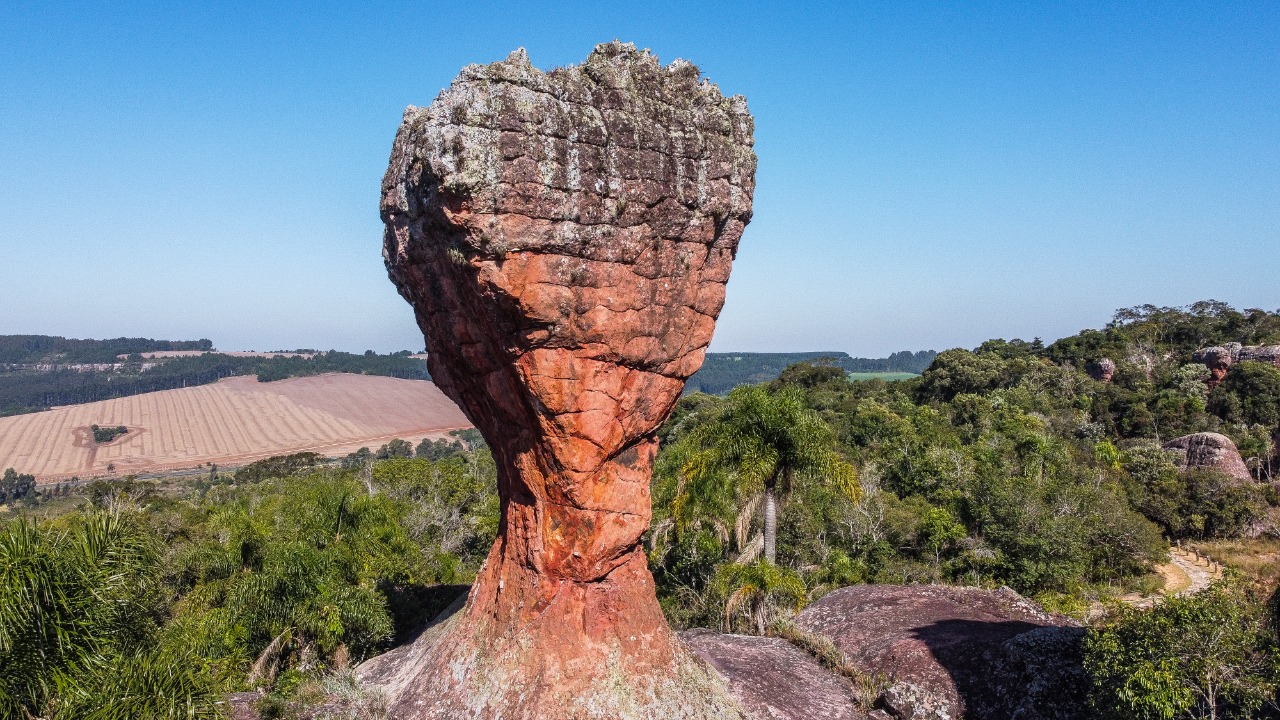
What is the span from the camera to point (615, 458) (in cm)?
1185

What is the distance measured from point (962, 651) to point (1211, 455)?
120ft

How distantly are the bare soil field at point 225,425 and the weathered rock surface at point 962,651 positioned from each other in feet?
306

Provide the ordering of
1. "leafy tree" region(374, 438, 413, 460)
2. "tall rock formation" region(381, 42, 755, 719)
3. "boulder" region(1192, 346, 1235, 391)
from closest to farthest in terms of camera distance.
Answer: "tall rock formation" region(381, 42, 755, 719) < "boulder" region(1192, 346, 1235, 391) < "leafy tree" region(374, 438, 413, 460)

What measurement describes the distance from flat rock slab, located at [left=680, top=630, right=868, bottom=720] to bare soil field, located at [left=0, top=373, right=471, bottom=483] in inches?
3668

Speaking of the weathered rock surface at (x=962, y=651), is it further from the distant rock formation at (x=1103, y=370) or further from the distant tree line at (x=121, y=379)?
the distant tree line at (x=121, y=379)

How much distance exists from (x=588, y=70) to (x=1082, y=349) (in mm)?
77506

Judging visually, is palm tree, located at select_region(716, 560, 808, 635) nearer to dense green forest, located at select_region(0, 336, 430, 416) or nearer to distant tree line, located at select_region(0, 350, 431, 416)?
dense green forest, located at select_region(0, 336, 430, 416)

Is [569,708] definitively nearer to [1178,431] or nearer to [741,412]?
[741,412]

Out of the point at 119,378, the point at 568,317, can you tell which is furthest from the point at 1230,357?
the point at 119,378

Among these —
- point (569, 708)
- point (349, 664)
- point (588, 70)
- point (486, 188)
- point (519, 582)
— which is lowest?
point (349, 664)

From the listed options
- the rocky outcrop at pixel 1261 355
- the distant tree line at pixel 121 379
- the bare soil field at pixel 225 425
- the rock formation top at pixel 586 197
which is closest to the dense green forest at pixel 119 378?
the distant tree line at pixel 121 379

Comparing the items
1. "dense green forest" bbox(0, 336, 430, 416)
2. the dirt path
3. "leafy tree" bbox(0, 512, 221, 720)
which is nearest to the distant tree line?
"dense green forest" bbox(0, 336, 430, 416)

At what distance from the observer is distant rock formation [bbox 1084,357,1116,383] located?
6588 cm

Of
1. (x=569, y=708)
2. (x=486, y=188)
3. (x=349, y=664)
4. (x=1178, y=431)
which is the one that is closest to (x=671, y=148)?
(x=486, y=188)
